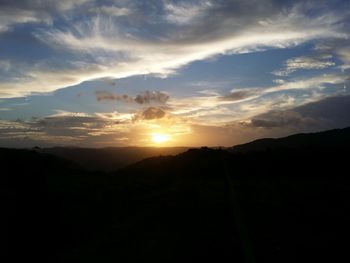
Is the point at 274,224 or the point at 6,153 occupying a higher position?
the point at 6,153

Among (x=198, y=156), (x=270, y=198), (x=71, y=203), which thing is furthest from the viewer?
(x=198, y=156)

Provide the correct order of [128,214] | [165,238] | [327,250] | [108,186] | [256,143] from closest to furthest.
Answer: [327,250], [165,238], [128,214], [108,186], [256,143]

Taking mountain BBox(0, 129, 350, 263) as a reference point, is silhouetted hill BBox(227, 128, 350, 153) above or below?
above

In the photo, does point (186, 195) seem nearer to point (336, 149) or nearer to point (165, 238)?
point (165, 238)

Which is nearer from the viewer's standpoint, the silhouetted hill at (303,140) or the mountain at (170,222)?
the mountain at (170,222)

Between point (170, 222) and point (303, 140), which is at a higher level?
point (303, 140)

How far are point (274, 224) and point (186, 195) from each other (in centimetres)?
1083

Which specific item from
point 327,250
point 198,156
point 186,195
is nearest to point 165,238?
point 327,250

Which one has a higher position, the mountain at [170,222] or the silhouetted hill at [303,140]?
the silhouetted hill at [303,140]

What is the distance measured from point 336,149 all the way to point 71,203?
140 feet

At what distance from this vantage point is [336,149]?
56500mm

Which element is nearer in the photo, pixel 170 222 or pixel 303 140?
pixel 170 222

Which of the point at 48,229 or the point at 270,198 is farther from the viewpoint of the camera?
the point at 270,198

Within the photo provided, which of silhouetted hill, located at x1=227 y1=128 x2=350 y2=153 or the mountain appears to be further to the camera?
silhouetted hill, located at x1=227 y1=128 x2=350 y2=153
